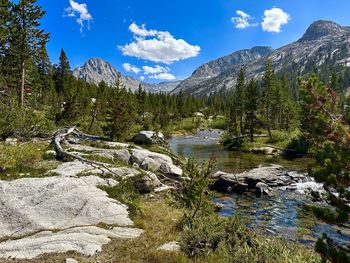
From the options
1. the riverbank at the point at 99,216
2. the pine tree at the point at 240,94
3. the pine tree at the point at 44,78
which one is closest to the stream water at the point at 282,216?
the riverbank at the point at 99,216

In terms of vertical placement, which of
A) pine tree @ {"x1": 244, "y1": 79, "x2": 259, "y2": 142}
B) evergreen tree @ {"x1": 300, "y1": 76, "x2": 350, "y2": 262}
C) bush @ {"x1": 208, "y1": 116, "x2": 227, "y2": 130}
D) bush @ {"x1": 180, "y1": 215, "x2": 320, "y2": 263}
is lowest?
bush @ {"x1": 180, "y1": 215, "x2": 320, "y2": 263}

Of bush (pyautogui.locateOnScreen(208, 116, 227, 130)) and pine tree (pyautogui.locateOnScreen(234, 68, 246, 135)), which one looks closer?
pine tree (pyautogui.locateOnScreen(234, 68, 246, 135))

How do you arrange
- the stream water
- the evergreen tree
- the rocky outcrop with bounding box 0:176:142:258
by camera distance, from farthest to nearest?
1. the stream water
2. the rocky outcrop with bounding box 0:176:142:258
3. the evergreen tree

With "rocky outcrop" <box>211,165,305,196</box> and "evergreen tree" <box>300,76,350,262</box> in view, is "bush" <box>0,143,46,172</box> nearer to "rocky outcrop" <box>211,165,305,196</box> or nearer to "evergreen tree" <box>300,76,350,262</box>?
"rocky outcrop" <box>211,165,305,196</box>

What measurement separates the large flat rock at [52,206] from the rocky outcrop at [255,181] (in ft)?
47.2

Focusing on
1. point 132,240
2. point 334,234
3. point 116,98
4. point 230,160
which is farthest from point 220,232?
point 230,160

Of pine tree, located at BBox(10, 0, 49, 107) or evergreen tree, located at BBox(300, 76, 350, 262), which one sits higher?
pine tree, located at BBox(10, 0, 49, 107)

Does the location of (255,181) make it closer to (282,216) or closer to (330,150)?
(282,216)

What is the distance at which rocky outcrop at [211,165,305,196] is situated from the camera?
28.3 meters

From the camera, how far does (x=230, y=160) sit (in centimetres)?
4491

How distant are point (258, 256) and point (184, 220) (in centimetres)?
471

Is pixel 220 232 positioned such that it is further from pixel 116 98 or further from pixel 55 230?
pixel 116 98

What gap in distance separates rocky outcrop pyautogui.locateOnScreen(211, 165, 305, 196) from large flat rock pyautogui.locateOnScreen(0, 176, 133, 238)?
14.4 meters

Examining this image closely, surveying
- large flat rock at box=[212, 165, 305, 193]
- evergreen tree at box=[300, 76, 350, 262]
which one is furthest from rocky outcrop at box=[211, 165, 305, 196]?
evergreen tree at box=[300, 76, 350, 262]
